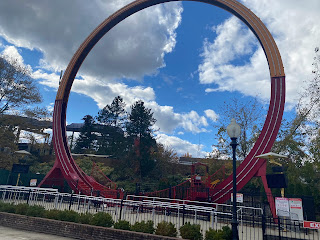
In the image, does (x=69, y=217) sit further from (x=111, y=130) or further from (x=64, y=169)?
(x=111, y=130)

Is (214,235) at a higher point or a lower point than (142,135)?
lower

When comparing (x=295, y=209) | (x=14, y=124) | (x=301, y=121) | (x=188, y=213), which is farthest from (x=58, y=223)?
(x=301, y=121)

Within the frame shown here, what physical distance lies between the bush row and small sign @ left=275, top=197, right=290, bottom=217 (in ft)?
16.1

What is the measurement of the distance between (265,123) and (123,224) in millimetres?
10485

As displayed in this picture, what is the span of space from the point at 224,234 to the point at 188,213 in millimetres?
7154

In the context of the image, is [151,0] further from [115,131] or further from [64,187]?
[115,131]

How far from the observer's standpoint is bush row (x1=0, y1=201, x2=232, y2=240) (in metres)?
7.18

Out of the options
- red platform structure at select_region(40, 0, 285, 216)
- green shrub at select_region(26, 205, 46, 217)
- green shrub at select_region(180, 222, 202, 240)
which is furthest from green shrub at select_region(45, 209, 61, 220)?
red platform structure at select_region(40, 0, 285, 216)

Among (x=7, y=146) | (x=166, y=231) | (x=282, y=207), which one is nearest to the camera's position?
(x=166, y=231)

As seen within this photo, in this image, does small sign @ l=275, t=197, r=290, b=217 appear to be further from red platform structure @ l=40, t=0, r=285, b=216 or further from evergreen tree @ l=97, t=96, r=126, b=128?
evergreen tree @ l=97, t=96, r=126, b=128

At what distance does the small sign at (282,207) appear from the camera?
10721 mm

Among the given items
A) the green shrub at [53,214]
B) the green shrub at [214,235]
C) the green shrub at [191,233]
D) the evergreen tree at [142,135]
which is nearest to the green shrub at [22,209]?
the green shrub at [53,214]

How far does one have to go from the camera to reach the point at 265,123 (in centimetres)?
1457

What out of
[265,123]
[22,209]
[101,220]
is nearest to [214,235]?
[101,220]
